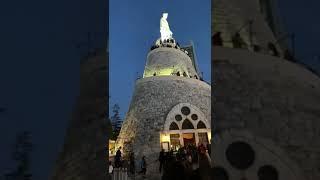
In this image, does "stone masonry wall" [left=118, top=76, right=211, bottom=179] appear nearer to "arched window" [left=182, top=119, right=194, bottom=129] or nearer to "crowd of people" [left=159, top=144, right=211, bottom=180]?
"arched window" [left=182, top=119, right=194, bottom=129]

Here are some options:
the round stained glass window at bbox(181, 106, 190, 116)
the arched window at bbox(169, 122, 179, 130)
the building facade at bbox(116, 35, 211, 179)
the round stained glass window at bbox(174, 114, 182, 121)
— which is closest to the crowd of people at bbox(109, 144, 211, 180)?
the building facade at bbox(116, 35, 211, 179)

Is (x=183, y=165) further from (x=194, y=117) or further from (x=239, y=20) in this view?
(x=194, y=117)

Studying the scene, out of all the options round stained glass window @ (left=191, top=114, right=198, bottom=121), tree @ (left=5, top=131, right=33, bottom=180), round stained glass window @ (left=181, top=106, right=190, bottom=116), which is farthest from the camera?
round stained glass window @ (left=181, top=106, right=190, bottom=116)

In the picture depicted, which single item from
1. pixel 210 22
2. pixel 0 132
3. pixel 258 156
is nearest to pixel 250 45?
pixel 210 22

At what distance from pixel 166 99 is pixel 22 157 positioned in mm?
6265

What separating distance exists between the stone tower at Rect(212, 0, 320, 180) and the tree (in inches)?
60.0

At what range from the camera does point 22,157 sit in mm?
3174

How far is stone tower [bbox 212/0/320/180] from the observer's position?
319 cm

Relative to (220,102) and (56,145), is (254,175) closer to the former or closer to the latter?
(220,102)

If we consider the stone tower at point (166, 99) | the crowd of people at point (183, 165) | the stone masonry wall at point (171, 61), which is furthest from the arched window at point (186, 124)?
the crowd of people at point (183, 165)

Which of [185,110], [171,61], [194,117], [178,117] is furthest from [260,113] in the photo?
[171,61]

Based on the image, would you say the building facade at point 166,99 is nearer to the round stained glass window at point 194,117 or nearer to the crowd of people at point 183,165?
the round stained glass window at point 194,117

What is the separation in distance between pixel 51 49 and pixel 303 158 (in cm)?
235

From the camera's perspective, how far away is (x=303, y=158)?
3203 millimetres
